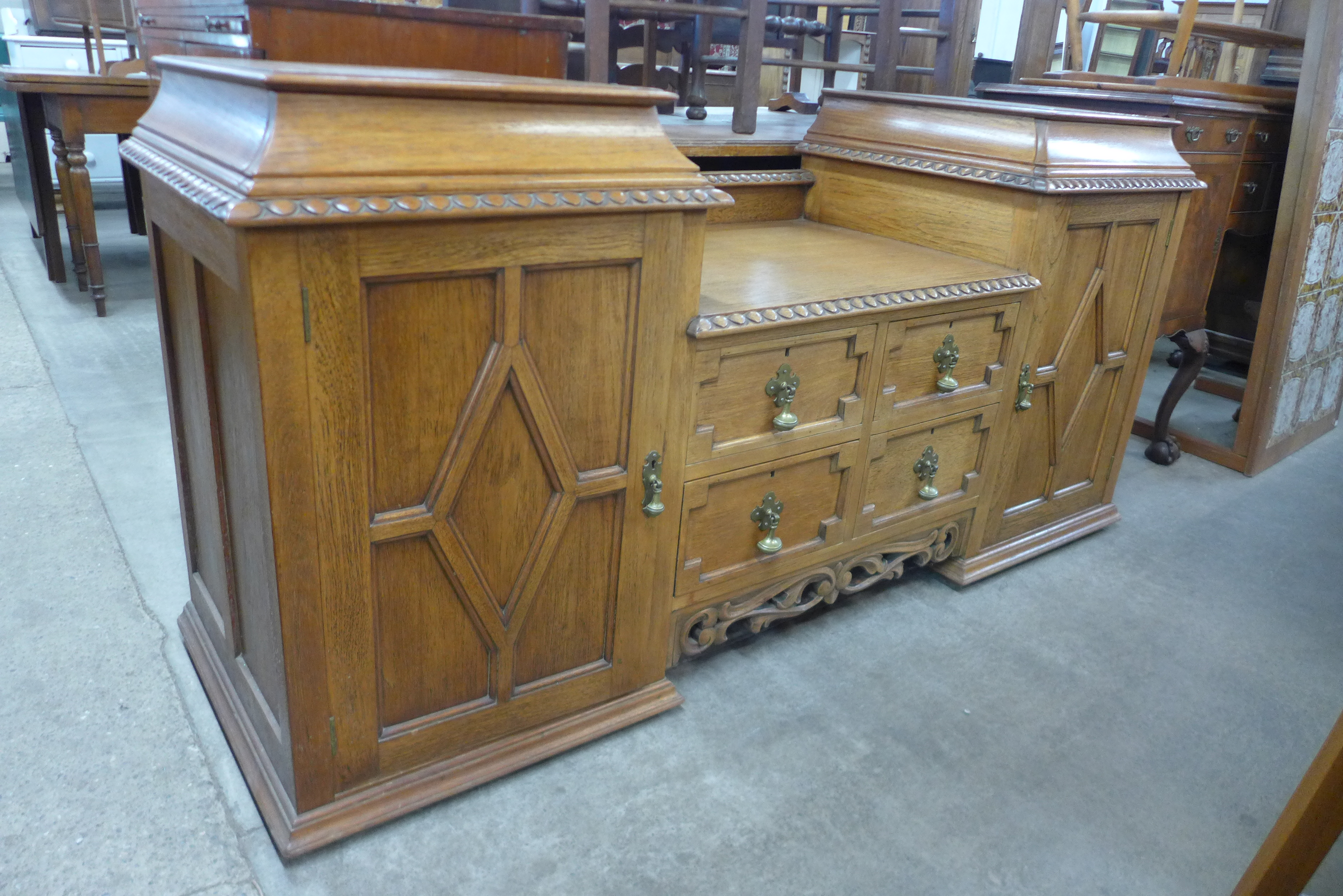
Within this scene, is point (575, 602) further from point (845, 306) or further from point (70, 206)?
point (70, 206)

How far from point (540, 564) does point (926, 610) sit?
1.06 meters

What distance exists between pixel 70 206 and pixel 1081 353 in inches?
148

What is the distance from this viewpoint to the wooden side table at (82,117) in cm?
346

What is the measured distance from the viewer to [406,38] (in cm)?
201

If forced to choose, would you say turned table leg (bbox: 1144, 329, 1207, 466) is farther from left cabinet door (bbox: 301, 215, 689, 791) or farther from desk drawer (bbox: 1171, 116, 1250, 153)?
left cabinet door (bbox: 301, 215, 689, 791)

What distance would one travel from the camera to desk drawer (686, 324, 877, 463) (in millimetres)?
1547


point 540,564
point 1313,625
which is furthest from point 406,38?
point 1313,625

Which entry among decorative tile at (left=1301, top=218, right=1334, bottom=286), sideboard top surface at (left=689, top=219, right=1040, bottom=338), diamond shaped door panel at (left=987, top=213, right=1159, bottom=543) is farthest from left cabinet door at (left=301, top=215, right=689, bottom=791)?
decorative tile at (left=1301, top=218, right=1334, bottom=286)

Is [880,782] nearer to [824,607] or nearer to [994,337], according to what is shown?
[824,607]

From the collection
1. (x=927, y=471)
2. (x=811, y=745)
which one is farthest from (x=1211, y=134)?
(x=811, y=745)

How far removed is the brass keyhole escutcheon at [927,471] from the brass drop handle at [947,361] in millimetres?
144

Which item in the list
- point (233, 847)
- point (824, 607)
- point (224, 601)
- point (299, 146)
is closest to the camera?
point (299, 146)

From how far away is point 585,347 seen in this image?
1.33 metres

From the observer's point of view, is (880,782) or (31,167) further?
(31,167)
